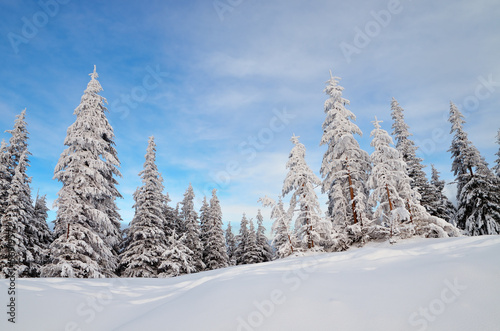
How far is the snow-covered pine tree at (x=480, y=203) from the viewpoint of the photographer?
75.3 feet

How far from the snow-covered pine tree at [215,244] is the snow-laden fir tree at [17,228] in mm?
18746

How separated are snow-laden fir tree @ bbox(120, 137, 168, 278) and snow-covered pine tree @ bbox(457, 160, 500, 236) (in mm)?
28086

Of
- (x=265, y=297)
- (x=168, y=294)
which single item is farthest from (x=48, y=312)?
(x=265, y=297)

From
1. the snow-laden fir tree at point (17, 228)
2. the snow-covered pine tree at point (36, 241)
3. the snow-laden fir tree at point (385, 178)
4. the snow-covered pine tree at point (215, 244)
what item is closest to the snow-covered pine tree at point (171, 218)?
the snow-covered pine tree at point (215, 244)

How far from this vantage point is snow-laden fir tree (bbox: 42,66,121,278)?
1460 centimetres

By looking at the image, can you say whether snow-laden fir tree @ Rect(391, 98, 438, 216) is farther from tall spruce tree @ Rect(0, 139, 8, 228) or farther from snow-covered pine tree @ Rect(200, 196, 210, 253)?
tall spruce tree @ Rect(0, 139, 8, 228)

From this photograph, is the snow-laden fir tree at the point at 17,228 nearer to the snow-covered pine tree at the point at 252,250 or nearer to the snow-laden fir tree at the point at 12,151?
the snow-laden fir tree at the point at 12,151

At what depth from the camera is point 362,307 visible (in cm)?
470

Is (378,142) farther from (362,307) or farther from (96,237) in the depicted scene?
(96,237)

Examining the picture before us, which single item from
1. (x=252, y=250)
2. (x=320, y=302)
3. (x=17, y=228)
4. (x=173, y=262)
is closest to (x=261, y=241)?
(x=252, y=250)

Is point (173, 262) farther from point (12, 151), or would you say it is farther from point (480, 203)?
point (480, 203)

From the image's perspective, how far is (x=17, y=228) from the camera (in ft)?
64.1

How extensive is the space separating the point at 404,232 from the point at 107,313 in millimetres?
15274

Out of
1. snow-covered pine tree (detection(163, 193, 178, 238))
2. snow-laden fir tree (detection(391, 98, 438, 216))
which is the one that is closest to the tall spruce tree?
snow-covered pine tree (detection(163, 193, 178, 238))
